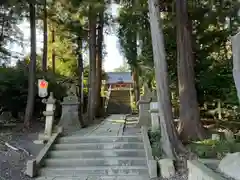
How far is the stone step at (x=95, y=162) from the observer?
26.1 ft

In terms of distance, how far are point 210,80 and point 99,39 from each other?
279 inches

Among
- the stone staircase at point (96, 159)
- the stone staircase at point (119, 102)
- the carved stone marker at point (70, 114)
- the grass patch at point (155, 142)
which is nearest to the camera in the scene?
the stone staircase at point (96, 159)

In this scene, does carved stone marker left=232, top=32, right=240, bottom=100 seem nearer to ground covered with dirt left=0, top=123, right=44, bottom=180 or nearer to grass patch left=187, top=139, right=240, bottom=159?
grass patch left=187, top=139, right=240, bottom=159

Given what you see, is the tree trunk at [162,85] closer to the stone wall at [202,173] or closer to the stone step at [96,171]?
the stone step at [96,171]

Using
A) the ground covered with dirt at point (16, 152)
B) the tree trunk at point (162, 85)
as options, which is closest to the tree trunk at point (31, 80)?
the ground covered with dirt at point (16, 152)

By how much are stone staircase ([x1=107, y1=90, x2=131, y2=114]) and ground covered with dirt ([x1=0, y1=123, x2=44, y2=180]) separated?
11.4 metres

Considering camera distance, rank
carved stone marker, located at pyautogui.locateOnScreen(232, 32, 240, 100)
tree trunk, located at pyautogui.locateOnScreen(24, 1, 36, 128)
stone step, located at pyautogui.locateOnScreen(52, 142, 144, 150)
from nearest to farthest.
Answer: carved stone marker, located at pyautogui.locateOnScreen(232, 32, 240, 100) → stone step, located at pyautogui.locateOnScreen(52, 142, 144, 150) → tree trunk, located at pyautogui.locateOnScreen(24, 1, 36, 128)

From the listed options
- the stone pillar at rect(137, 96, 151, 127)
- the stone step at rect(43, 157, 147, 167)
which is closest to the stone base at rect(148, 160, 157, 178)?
the stone step at rect(43, 157, 147, 167)

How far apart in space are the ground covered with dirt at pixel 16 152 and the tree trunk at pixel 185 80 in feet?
14.5

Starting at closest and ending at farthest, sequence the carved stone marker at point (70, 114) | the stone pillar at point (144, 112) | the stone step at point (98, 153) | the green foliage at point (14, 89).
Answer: the stone step at point (98, 153) → the stone pillar at point (144, 112) → the carved stone marker at point (70, 114) → the green foliage at point (14, 89)

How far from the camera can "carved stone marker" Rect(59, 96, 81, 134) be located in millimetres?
11867

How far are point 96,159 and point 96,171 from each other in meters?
0.54

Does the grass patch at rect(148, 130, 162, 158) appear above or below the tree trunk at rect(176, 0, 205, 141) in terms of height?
below

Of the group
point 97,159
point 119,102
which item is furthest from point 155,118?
point 119,102
